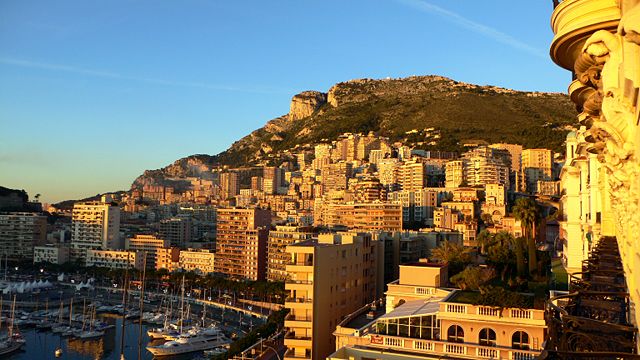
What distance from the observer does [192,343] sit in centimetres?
4694

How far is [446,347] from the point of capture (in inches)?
557

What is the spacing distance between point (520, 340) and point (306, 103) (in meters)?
175

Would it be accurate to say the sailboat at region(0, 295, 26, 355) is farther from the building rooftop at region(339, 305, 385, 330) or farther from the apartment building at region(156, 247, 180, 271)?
the apartment building at region(156, 247, 180, 271)

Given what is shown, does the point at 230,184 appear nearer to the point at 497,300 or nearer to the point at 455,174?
the point at 455,174

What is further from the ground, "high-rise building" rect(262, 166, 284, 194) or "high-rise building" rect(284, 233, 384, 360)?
"high-rise building" rect(262, 166, 284, 194)

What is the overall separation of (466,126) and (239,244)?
71.8m

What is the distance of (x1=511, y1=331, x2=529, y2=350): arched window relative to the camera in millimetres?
14041

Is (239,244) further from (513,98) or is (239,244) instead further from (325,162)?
(513,98)

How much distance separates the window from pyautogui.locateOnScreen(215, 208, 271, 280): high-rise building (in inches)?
2177

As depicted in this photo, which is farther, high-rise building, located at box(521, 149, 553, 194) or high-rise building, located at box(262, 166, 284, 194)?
Result: high-rise building, located at box(262, 166, 284, 194)

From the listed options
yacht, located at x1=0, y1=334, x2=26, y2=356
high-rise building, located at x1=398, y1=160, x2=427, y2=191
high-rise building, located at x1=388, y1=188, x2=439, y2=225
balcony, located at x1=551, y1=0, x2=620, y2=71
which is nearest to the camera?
balcony, located at x1=551, y1=0, x2=620, y2=71

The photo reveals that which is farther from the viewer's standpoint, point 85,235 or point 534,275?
point 85,235

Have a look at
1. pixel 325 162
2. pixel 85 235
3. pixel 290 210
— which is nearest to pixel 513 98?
pixel 325 162

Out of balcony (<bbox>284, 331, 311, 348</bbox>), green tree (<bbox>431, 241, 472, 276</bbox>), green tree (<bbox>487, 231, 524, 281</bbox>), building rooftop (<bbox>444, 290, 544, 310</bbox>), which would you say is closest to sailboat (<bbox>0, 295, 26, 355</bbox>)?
balcony (<bbox>284, 331, 311, 348</bbox>)
